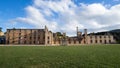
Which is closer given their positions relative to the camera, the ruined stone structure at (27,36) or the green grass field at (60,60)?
the green grass field at (60,60)

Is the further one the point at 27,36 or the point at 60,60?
the point at 27,36

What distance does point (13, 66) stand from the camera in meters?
8.77

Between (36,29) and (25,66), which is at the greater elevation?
(36,29)

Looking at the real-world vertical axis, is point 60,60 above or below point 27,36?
below

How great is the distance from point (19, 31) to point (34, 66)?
77.7 metres

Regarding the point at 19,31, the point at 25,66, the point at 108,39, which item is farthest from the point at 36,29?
the point at 25,66

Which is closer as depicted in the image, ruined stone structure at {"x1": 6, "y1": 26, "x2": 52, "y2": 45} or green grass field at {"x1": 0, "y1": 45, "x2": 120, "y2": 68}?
green grass field at {"x1": 0, "y1": 45, "x2": 120, "y2": 68}

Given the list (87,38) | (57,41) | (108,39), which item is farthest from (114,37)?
(57,41)

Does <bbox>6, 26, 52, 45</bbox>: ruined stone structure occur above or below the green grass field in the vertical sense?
above

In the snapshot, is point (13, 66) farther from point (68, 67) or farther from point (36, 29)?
point (36, 29)

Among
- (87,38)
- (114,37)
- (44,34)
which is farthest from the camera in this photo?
(114,37)

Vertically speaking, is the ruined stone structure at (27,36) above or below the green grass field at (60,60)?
above

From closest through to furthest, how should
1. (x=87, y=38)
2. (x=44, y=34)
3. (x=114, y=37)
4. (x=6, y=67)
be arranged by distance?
(x=6, y=67) < (x=44, y=34) < (x=87, y=38) < (x=114, y=37)

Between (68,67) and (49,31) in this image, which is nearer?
(68,67)
